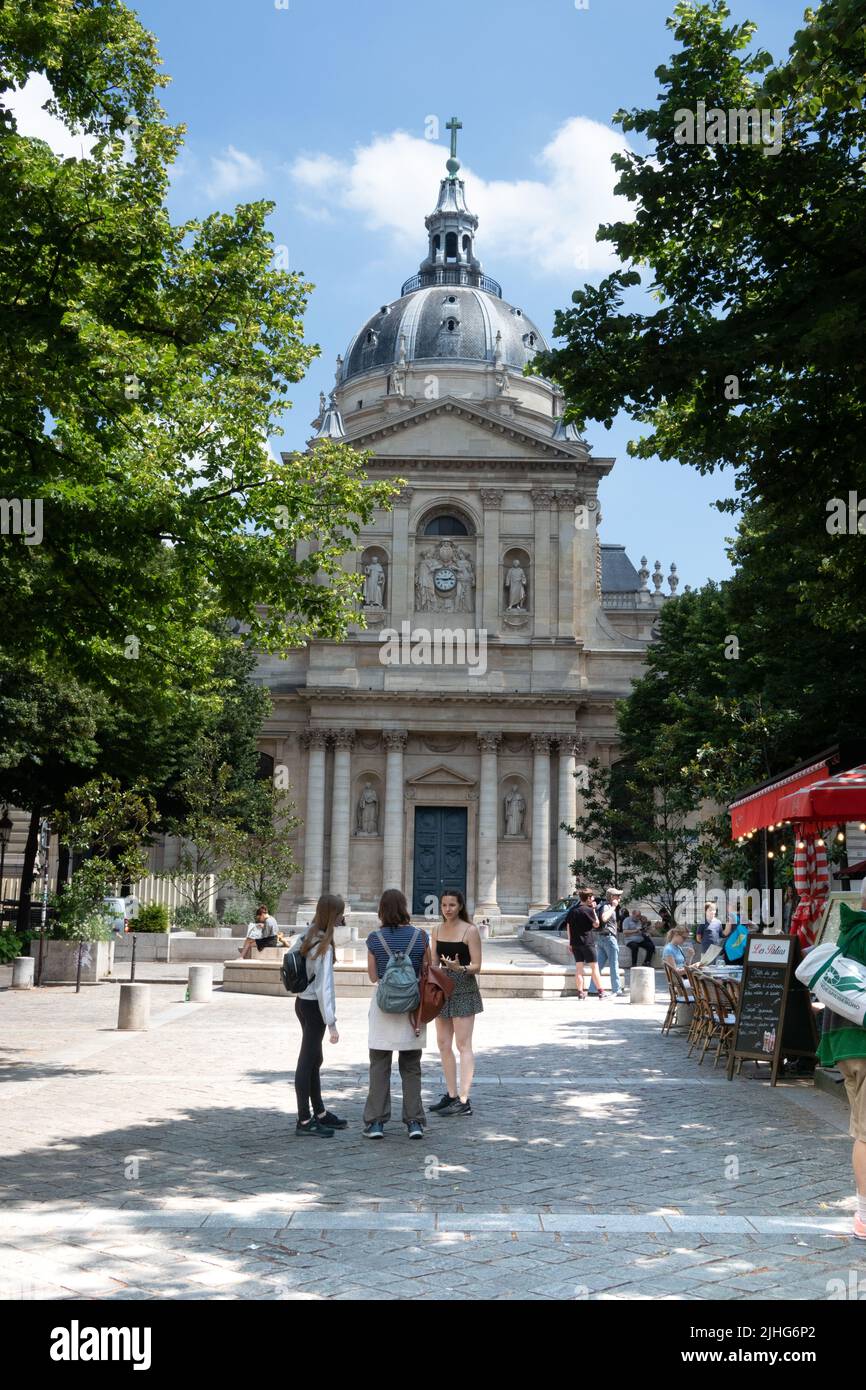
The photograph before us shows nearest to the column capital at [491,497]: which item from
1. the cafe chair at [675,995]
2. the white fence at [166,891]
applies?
the white fence at [166,891]

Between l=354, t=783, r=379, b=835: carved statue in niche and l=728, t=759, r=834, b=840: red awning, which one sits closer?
l=728, t=759, r=834, b=840: red awning

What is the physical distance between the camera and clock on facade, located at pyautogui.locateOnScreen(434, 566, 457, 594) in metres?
52.2

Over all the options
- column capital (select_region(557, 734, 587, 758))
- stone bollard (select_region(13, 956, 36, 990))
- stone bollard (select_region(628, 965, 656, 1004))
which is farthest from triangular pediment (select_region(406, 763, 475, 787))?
stone bollard (select_region(628, 965, 656, 1004))

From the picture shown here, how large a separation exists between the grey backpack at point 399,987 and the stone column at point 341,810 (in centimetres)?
3923

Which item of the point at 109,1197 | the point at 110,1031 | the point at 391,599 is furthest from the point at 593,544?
the point at 109,1197

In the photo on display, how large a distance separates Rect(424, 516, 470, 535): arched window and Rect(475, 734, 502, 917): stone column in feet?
27.9

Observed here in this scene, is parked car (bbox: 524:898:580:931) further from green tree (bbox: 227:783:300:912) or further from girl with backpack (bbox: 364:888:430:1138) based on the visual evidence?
girl with backpack (bbox: 364:888:430:1138)

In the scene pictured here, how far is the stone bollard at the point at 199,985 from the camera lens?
22.5m

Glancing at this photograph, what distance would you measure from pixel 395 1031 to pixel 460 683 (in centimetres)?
4121

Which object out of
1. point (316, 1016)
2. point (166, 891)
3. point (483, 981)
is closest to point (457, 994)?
point (316, 1016)

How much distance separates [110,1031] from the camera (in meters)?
17.6

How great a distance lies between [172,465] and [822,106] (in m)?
7.40

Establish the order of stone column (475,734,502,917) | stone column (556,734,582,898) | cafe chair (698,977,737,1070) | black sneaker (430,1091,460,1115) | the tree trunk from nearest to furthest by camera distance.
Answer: black sneaker (430,1091,460,1115) < cafe chair (698,977,737,1070) < the tree trunk < stone column (475,734,502,917) < stone column (556,734,582,898)

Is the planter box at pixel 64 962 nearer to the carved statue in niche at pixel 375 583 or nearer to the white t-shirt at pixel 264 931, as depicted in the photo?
the white t-shirt at pixel 264 931
